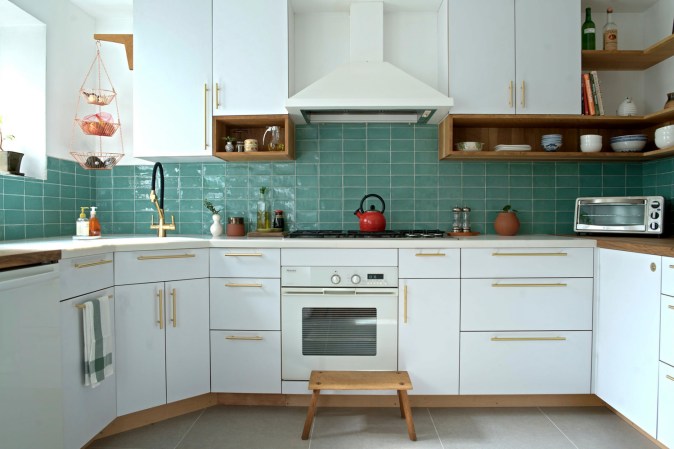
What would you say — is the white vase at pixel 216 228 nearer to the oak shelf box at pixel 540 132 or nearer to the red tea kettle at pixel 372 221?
the red tea kettle at pixel 372 221

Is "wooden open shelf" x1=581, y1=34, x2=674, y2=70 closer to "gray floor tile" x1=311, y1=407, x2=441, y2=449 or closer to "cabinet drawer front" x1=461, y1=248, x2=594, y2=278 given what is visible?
"cabinet drawer front" x1=461, y1=248, x2=594, y2=278

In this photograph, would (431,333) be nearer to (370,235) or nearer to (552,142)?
(370,235)

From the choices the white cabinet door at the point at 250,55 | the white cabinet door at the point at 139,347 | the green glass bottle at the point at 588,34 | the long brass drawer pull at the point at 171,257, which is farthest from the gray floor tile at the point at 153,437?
the green glass bottle at the point at 588,34

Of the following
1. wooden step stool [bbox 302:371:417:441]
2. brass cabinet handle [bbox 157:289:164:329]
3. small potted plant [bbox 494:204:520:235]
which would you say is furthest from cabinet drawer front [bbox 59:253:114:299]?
small potted plant [bbox 494:204:520:235]

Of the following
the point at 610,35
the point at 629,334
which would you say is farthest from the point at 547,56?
the point at 629,334

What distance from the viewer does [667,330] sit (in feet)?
5.82

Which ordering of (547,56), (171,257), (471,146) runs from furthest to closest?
(471,146) < (547,56) < (171,257)

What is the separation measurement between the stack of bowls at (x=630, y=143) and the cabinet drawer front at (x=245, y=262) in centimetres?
224

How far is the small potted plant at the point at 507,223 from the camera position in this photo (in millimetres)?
2723

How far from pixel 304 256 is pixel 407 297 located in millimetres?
612

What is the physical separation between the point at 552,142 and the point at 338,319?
1.74 meters

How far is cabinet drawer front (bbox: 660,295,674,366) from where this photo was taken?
1.75 metres

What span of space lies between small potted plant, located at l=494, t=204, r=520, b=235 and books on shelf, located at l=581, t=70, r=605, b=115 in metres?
0.76

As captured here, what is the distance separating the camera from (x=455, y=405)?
236cm
